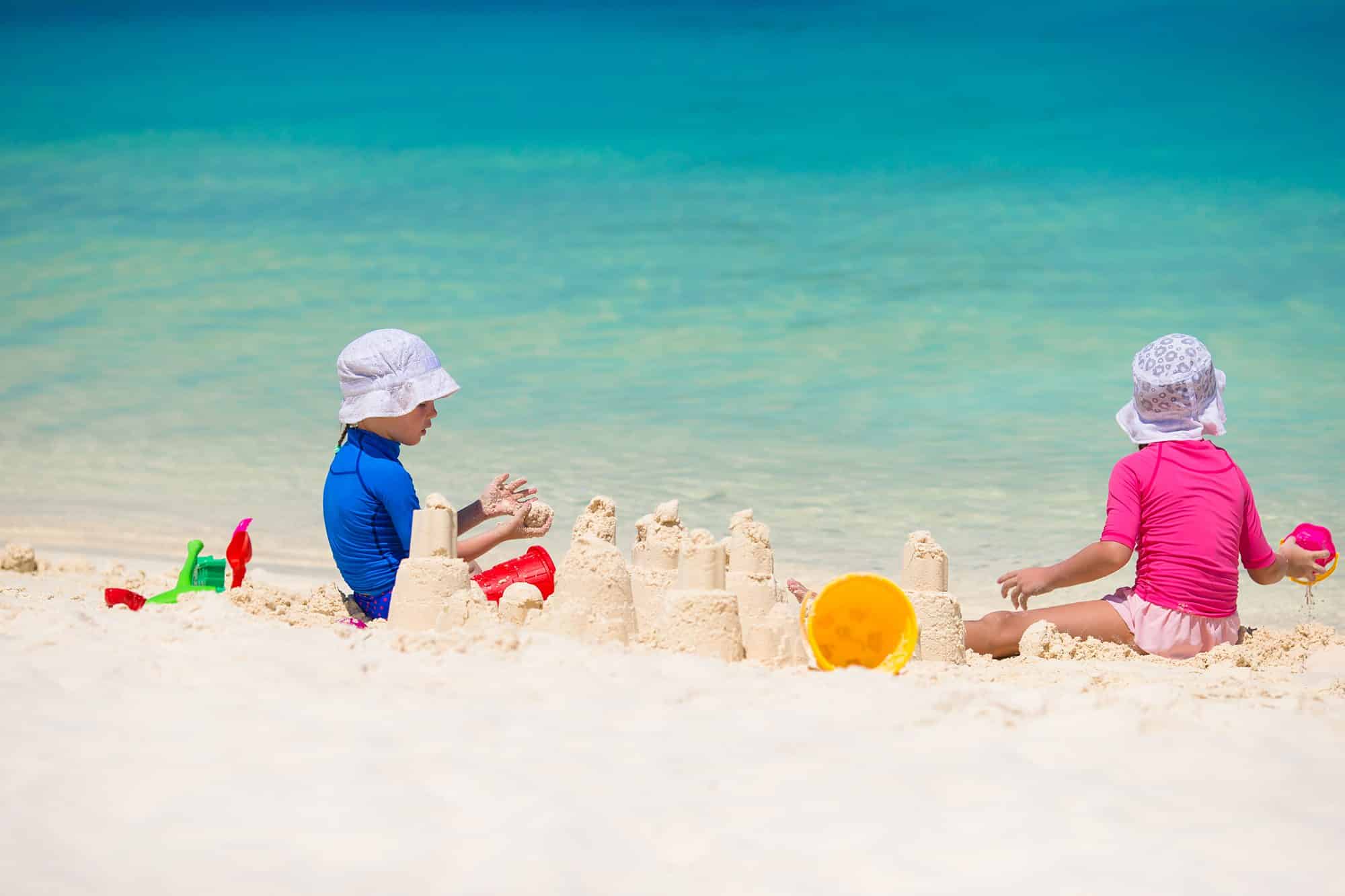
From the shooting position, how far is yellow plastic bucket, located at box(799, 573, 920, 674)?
133 inches

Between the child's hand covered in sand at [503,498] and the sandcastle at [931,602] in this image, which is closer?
the sandcastle at [931,602]

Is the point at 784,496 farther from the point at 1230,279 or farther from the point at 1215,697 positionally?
the point at 1230,279

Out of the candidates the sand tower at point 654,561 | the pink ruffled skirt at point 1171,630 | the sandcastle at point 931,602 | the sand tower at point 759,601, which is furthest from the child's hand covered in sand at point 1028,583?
the sand tower at point 654,561

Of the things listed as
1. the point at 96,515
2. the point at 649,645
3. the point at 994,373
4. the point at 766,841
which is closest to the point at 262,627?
the point at 649,645

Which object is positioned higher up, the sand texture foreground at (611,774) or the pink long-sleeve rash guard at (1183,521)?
the pink long-sleeve rash guard at (1183,521)

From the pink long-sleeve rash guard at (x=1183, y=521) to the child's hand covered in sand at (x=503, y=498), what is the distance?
199cm

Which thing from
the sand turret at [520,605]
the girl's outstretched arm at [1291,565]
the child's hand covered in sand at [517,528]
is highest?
the child's hand covered in sand at [517,528]

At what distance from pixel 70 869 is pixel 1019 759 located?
1.70 metres

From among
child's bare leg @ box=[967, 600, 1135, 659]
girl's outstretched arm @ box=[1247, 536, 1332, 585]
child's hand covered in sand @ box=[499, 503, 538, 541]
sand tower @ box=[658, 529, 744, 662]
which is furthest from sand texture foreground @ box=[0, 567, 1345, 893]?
girl's outstretched arm @ box=[1247, 536, 1332, 585]

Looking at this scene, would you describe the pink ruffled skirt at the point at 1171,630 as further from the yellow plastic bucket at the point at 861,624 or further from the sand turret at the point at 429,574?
the sand turret at the point at 429,574

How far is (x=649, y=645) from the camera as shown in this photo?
3570 millimetres

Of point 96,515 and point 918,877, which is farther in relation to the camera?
point 96,515

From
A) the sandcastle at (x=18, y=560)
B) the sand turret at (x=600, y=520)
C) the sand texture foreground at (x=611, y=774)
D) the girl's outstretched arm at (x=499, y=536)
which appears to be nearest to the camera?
the sand texture foreground at (x=611, y=774)

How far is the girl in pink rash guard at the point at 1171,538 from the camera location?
446 centimetres
